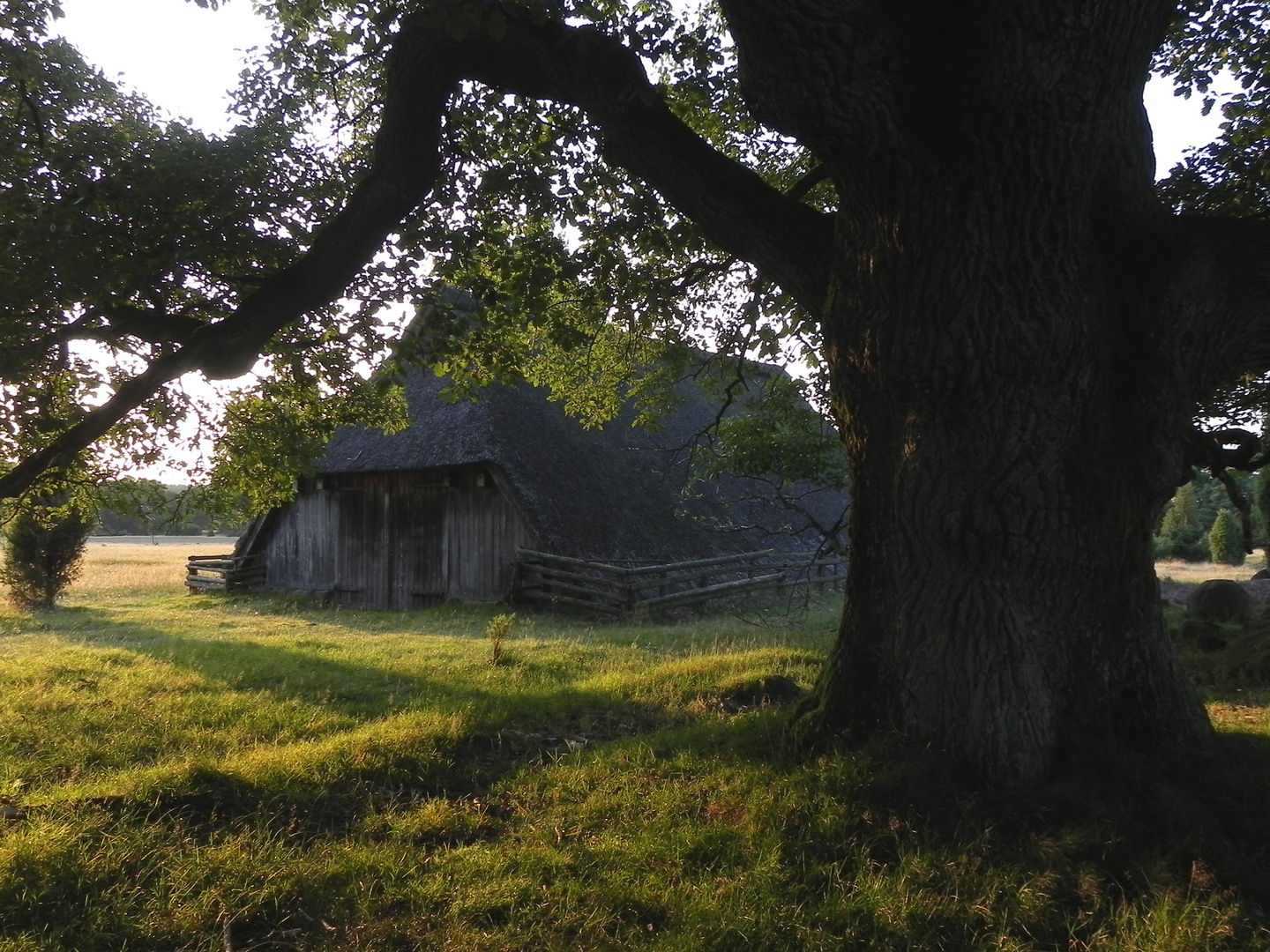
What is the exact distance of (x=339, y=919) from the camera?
3.20 m

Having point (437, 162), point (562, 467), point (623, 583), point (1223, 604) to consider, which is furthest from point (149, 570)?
point (1223, 604)

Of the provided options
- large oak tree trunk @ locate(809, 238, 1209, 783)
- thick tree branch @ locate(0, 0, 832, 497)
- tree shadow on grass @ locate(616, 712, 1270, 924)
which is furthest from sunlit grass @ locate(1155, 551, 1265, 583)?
thick tree branch @ locate(0, 0, 832, 497)

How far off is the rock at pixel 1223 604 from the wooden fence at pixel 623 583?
615 centimetres

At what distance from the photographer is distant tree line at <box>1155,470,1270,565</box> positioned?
34.2 meters

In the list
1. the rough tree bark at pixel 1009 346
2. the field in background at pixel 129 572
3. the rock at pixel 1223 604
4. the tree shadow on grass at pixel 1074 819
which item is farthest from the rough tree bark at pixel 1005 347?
the field in background at pixel 129 572

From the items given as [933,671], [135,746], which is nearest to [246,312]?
[135,746]

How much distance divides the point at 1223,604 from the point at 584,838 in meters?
12.6

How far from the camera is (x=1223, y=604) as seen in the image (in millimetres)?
12312

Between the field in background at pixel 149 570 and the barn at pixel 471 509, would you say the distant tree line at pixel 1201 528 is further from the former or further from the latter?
the barn at pixel 471 509

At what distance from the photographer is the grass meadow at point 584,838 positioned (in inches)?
120

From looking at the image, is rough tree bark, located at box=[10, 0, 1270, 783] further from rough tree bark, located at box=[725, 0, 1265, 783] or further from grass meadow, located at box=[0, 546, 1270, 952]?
grass meadow, located at box=[0, 546, 1270, 952]

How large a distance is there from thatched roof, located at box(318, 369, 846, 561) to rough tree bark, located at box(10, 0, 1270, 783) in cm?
1008

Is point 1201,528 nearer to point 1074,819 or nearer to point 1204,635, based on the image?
point 1204,635

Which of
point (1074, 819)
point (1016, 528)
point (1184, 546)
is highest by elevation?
point (1016, 528)
